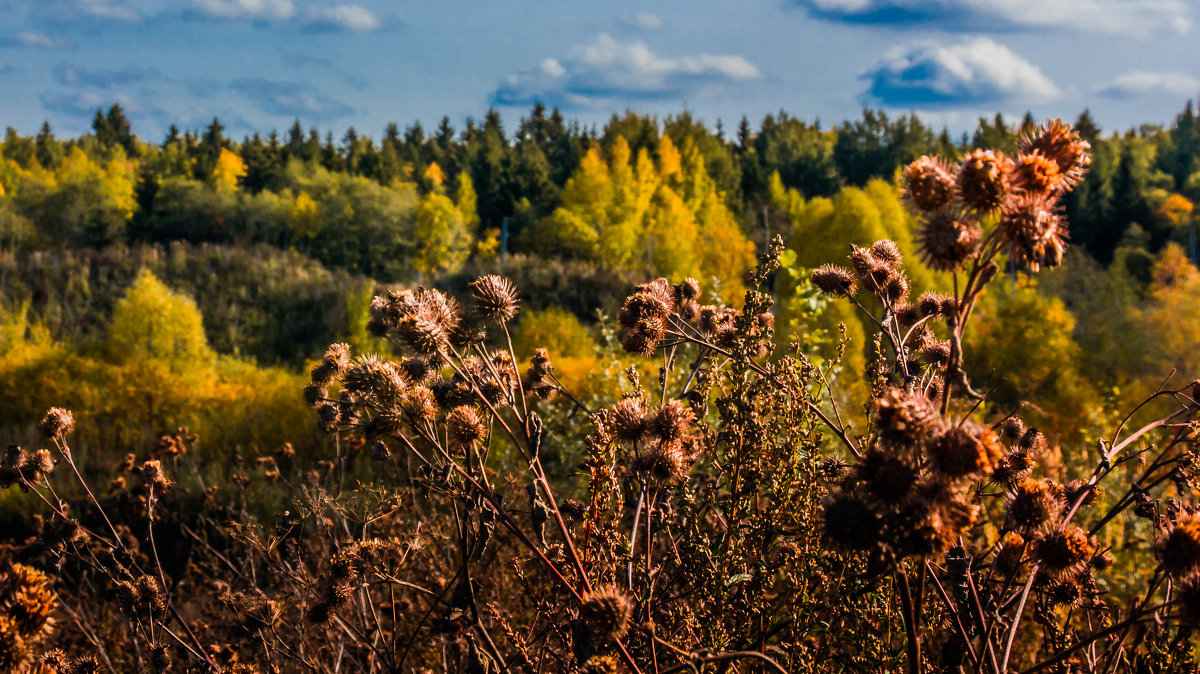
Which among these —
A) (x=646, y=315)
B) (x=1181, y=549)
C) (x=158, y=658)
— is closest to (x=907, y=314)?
(x=646, y=315)

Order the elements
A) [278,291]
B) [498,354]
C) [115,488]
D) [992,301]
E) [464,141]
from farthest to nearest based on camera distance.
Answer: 1. [464,141]
2. [278,291]
3. [992,301]
4. [115,488]
5. [498,354]

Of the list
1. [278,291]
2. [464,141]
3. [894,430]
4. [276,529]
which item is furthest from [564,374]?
[464,141]

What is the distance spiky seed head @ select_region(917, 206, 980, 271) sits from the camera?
1263mm

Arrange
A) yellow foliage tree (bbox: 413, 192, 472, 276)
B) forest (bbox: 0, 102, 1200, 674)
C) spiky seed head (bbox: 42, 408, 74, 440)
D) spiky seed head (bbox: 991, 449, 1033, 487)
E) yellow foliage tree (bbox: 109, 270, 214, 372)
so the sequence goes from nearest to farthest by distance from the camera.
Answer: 1. forest (bbox: 0, 102, 1200, 674)
2. spiky seed head (bbox: 991, 449, 1033, 487)
3. spiky seed head (bbox: 42, 408, 74, 440)
4. yellow foliage tree (bbox: 109, 270, 214, 372)
5. yellow foliage tree (bbox: 413, 192, 472, 276)

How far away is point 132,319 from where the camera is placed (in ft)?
71.1

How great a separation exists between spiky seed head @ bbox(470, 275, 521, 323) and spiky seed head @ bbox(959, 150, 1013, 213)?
1.23m

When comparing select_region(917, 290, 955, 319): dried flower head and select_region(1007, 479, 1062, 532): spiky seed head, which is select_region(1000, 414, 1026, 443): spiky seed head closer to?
select_region(917, 290, 955, 319): dried flower head

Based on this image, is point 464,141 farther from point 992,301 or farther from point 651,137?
point 992,301

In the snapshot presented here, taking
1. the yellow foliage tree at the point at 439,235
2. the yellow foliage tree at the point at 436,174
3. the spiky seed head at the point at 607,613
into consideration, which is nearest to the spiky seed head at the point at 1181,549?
the spiky seed head at the point at 607,613

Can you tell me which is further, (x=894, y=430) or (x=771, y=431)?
(x=771, y=431)

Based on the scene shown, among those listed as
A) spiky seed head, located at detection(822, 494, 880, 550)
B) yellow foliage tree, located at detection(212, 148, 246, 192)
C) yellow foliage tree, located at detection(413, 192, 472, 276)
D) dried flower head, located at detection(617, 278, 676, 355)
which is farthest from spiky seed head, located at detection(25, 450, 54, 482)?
yellow foliage tree, located at detection(212, 148, 246, 192)

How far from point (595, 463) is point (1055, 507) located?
981mm

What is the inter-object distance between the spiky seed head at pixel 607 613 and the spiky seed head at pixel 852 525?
41 cm

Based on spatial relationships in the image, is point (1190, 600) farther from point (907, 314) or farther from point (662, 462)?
point (907, 314)
